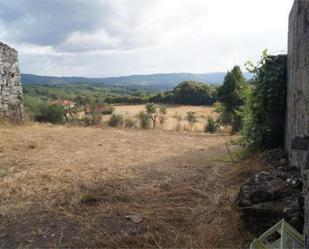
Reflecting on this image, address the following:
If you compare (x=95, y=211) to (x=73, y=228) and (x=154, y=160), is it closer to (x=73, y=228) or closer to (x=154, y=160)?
(x=73, y=228)

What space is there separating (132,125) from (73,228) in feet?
38.2

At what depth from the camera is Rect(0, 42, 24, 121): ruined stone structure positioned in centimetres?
1207

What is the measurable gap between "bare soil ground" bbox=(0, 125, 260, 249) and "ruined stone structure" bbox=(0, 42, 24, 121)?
11.7 ft

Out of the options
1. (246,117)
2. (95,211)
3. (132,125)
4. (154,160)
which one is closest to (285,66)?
(246,117)

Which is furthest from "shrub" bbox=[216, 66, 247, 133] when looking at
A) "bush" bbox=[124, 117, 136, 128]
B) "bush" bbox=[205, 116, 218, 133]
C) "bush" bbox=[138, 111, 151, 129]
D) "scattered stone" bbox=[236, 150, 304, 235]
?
"scattered stone" bbox=[236, 150, 304, 235]

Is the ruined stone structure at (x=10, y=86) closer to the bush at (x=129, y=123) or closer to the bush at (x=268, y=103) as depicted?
the bush at (x=129, y=123)

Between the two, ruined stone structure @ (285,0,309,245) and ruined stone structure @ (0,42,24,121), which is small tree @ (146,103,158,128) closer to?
ruined stone structure @ (0,42,24,121)

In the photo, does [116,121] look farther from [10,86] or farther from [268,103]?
[268,103]

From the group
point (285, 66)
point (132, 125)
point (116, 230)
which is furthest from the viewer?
point (132, 125)

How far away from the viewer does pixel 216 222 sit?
13.3 ft

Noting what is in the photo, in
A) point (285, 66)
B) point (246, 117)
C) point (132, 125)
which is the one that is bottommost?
point (132, 125)

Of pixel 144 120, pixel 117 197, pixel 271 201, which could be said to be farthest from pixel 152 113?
pixel 271 201

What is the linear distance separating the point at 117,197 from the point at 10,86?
8497 millimetres

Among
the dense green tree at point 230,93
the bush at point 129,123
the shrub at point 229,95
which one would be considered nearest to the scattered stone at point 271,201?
the bush at point 129,123
